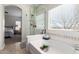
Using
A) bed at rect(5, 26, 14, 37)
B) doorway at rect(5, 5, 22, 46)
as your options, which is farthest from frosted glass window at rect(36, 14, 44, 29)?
bed at rect(5, 26, 14, 37)

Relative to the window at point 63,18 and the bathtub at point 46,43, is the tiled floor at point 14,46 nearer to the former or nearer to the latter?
the bathtub at point 46,43

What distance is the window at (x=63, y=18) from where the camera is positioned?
1540mm

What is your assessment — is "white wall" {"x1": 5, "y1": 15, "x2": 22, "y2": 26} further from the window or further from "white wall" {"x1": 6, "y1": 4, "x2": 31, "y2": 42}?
the window

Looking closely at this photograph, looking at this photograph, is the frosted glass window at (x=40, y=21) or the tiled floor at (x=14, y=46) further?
the frosted glass window at (x=40, y=21)

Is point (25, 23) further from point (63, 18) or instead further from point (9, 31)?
point (63, 18)

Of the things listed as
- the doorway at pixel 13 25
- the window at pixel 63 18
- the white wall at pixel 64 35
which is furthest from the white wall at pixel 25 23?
the window at pixel 63 18

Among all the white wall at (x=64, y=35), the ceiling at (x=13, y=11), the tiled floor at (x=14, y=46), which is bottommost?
the tiled floor at (x=14, y=46)

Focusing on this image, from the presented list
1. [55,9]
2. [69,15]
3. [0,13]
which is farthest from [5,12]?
[69,15]

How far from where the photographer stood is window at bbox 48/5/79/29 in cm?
154

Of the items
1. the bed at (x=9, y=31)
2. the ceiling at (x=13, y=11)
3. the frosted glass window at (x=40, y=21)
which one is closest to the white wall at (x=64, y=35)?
the frosted glass window at (x=40, y=21)

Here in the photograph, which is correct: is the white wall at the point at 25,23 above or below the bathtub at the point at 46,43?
above
